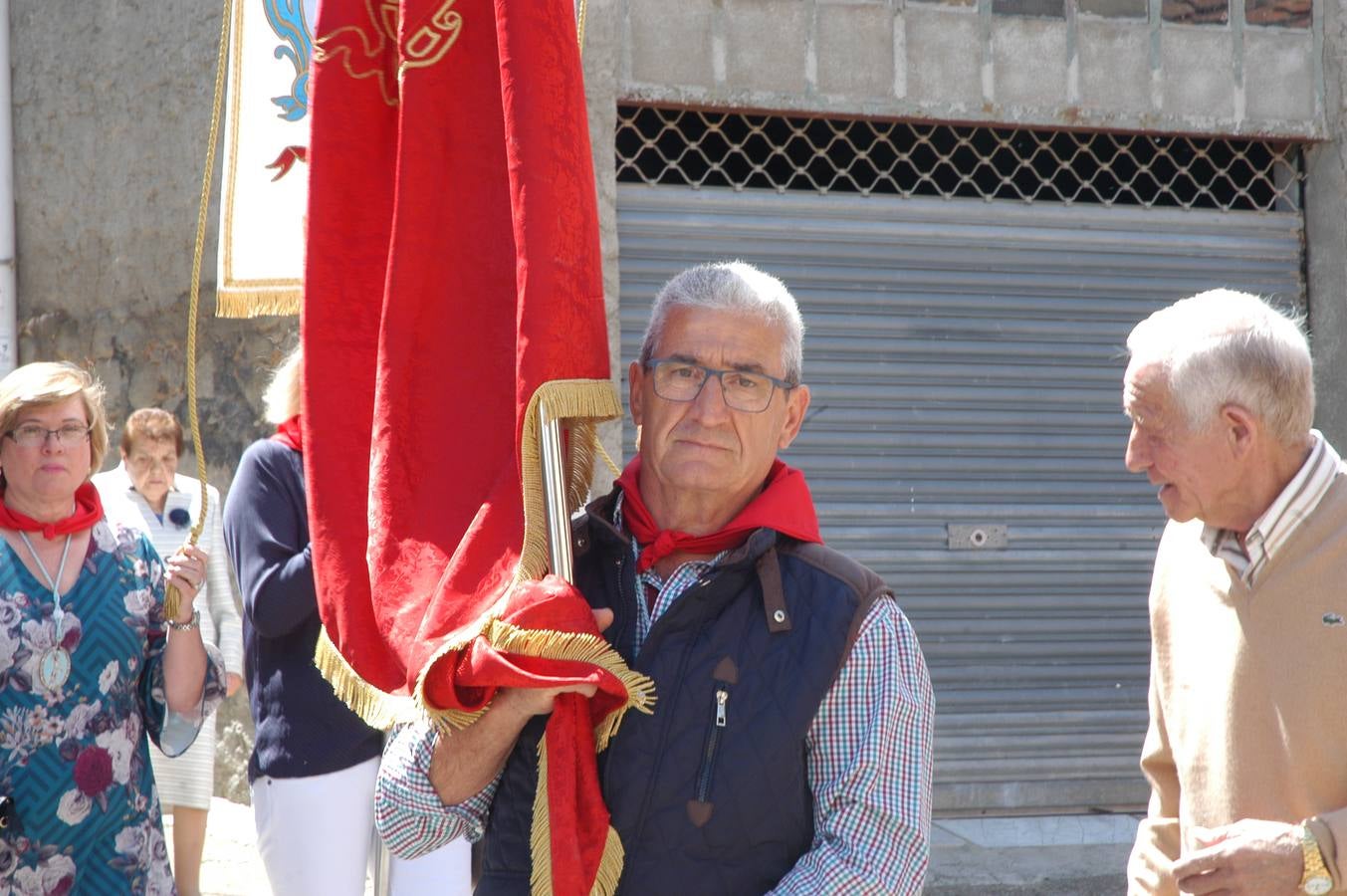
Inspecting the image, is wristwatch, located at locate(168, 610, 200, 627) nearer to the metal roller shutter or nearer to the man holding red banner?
the man holding red banner

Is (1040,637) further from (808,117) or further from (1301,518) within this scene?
(1301,518)

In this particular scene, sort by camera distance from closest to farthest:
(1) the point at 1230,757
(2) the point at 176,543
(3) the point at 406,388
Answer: (1) the point at 1230,757 → (3) the point at 406,388 → (2) the point at 176,543

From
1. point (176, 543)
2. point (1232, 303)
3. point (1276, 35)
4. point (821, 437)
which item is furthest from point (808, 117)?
point (1232, 303)

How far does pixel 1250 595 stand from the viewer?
253cm

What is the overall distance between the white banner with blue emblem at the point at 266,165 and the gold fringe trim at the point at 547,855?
7.41ft

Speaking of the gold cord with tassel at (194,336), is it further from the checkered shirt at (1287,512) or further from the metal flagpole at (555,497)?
the checkered shirt at (1287,512)

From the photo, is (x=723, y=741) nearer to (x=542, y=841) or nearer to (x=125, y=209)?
(x=542, y=841)

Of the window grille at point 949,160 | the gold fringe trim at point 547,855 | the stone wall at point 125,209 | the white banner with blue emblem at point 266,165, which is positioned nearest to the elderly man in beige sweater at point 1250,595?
the gold fringe trim at point 547,855

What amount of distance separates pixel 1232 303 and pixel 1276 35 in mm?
5588

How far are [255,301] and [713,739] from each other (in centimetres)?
248

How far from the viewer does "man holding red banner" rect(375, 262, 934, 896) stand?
2266 mm

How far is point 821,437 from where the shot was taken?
698cm

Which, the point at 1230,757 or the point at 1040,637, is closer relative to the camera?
the point at 1230,757

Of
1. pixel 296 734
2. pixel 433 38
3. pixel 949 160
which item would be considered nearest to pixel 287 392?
pixel 296 734
